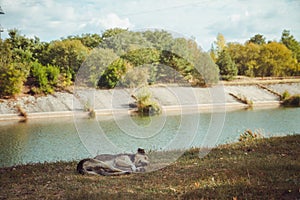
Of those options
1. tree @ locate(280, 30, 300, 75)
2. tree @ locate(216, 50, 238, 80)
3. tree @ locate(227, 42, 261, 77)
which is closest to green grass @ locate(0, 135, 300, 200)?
tree @ locate(216, 50, 238, 80)

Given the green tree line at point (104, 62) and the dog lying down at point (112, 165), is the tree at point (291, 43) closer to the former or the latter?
the green tree line at point (104, 62)

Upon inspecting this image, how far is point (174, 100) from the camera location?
88.6 ft

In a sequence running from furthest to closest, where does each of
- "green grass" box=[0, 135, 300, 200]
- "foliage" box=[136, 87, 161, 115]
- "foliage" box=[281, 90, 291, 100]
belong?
"foliage" box=[281, 90, 291, 100] < "foliage" box=[136, 87, 161, 115] < "green grass" box=[0, 135, 300, 200]

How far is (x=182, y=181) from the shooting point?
5.12 metres

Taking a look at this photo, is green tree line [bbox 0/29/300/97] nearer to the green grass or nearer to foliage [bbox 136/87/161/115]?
the green grass

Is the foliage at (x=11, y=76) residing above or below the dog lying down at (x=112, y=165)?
above

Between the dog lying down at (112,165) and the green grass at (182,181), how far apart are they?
0.23 meters

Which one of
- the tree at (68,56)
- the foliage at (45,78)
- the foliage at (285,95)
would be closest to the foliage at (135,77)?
the tree at (68,56)

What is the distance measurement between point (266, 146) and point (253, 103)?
2284cm

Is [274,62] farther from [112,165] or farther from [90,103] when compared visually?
[112,165]

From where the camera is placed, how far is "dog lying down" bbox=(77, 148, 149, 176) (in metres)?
6.02

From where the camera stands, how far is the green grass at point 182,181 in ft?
14.5

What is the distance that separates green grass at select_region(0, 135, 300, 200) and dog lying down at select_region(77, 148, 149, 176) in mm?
232

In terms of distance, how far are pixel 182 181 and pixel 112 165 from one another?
156cm
